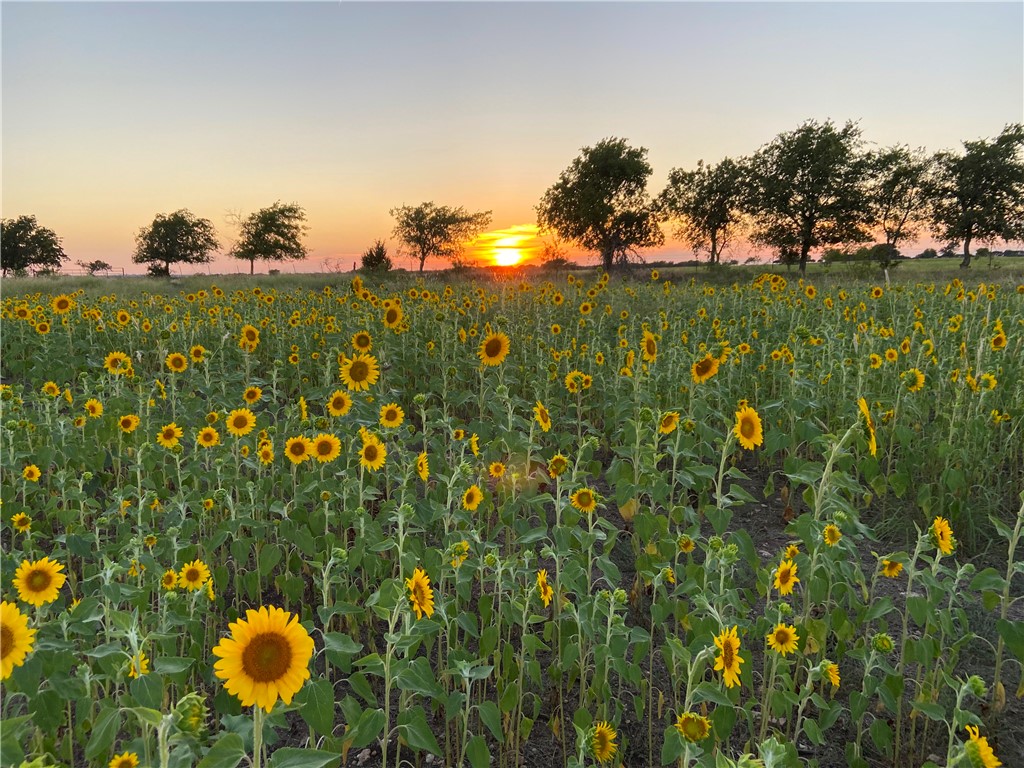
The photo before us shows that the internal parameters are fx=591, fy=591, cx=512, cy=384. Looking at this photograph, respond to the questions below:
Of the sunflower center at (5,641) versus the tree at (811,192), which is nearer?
the sunflower center at (5,641)

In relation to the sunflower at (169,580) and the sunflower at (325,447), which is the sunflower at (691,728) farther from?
the sunflower at (325,447)

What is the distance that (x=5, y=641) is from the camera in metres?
1.55

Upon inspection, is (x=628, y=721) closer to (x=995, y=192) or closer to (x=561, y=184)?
(x=561, y=184)

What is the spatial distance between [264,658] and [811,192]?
4588cm

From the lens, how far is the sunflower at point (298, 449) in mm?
3363

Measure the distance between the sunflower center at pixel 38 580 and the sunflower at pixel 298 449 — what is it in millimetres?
1277

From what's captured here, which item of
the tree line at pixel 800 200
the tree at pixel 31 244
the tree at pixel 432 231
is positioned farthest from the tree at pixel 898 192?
the tree at pixel 31 244

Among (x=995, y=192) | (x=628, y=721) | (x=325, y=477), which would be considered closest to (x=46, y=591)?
(x=325, y=477)

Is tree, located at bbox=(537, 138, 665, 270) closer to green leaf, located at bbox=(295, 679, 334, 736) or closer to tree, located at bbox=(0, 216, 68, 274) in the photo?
green leaf, located at bbox=(295, 679, 334, 736)

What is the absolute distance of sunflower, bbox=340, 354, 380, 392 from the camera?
4.55 m

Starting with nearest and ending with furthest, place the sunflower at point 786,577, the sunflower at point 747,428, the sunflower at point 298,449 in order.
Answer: the sunflower at point 786,577
the sunflower at point 747,428
the sunflower at point 298,449

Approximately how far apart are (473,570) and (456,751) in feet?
2.43

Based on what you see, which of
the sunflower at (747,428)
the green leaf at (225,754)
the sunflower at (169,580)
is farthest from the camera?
the sunflower at (747,428)

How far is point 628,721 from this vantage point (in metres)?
2.61
